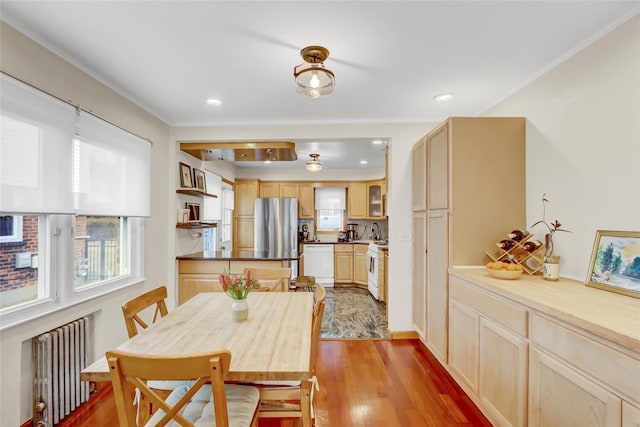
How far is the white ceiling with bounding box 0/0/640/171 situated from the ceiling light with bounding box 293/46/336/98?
5 cm

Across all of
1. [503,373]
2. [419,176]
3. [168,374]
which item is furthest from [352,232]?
[168,374]

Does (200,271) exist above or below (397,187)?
below

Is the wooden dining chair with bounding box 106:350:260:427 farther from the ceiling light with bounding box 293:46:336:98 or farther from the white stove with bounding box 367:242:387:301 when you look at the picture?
the white stove with bounding box 367:242:387:301

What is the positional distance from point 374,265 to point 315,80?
3693 mm

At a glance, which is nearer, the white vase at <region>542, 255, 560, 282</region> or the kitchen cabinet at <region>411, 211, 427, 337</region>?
the white vase at <region>542, 255, 560, 282</region>

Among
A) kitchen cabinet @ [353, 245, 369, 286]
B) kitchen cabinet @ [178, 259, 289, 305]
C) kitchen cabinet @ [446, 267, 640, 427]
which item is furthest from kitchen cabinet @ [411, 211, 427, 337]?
kitchen cabinet @ [353, 245, 369, 286]

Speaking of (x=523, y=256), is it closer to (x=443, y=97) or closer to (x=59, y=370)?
(x=443, y=97)

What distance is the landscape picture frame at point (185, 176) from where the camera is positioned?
349cm

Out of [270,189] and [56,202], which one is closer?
[56,202]

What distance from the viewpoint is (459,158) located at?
2.29m

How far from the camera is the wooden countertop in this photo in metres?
1.07

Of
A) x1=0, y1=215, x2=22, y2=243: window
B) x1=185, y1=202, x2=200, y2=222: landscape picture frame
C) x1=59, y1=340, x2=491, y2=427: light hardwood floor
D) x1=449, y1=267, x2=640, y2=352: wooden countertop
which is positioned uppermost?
x1=185, y1=202, x2=200, y2=222: landscape picture frame

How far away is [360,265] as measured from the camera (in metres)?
5.80

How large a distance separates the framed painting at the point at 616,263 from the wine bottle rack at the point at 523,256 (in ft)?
1.21
